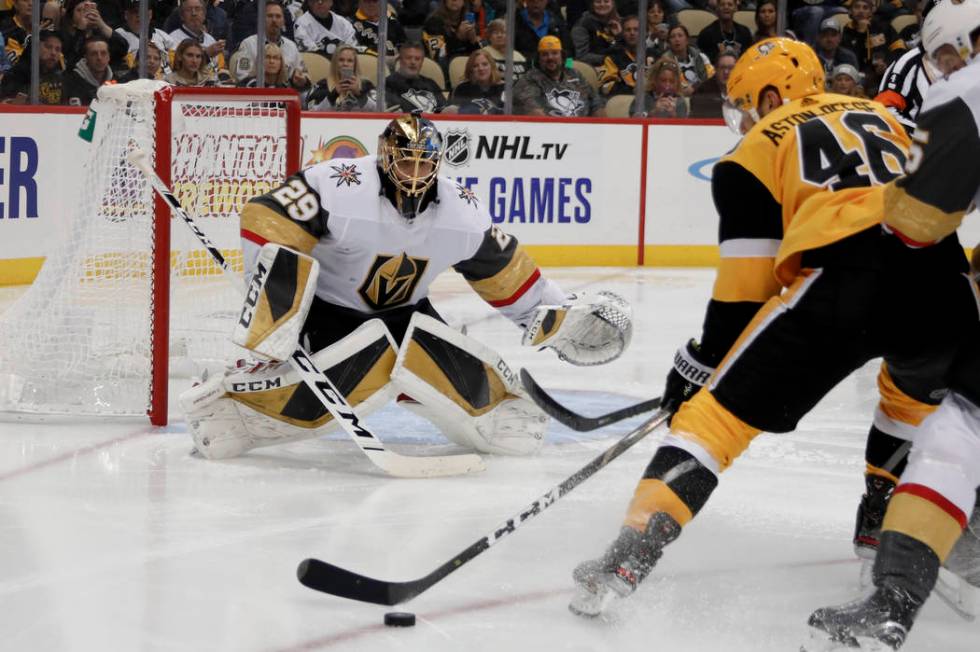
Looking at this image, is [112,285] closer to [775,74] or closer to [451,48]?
[775,74]

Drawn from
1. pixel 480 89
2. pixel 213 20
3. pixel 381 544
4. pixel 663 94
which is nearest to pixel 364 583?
pixel 381 544

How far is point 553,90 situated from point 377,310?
454 centimetres

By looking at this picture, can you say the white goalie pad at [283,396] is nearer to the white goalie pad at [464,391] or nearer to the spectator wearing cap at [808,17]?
the white goalie pad at [464,391]

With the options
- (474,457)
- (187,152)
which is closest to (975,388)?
(474,457)

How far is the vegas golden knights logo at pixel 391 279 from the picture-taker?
3.60 meters

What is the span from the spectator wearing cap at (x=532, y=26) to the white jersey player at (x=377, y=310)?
4.39m

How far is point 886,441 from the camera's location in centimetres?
277

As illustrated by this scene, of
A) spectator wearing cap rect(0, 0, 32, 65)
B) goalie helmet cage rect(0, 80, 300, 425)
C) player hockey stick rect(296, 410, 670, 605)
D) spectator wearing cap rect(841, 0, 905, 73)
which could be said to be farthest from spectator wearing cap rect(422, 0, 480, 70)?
player hockey stick rect(296, 410, 670, 605)

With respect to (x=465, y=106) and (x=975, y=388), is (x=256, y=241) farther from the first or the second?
(x=465, y=106)

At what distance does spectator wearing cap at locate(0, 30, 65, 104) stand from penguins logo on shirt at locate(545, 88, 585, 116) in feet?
8.47

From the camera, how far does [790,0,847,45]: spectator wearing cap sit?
341 inches

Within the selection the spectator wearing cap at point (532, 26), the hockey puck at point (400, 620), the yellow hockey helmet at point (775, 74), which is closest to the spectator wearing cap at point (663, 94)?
the spectator wearing cap at point (532, 26)

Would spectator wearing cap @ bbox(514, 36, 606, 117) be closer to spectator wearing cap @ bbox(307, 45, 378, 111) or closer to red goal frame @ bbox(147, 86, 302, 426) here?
spectator wearing cap @ bbox(307, 45, 378, 111)

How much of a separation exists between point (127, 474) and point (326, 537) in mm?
700
